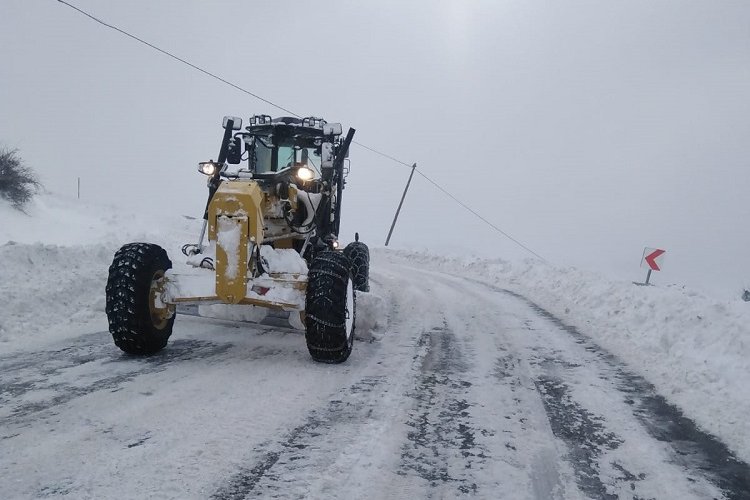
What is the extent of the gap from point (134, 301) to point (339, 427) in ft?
7.77

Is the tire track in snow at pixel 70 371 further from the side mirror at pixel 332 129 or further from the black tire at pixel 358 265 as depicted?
the side mirror at pixel 332 129

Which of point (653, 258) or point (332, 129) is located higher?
point (332, 129)

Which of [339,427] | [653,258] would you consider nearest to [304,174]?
[339,427]

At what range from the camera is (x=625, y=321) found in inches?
280

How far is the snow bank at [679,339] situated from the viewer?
3.95m

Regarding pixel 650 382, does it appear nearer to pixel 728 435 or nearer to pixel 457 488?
pixel 728 435

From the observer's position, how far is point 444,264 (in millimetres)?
18344

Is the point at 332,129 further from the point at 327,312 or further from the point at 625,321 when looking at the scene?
the point at 625,321

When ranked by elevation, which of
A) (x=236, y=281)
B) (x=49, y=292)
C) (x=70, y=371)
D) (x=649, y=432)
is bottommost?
(x=70, y=371)

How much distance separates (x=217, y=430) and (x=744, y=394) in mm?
4160

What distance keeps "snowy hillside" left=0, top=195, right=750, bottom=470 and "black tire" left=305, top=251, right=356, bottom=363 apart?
283 cm

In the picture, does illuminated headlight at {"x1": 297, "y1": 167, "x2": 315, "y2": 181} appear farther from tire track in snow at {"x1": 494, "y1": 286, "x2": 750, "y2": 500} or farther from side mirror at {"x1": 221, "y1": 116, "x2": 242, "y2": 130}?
tire track in snow at {"x1": 494, "y1": 286, "x2": 750, "y2": 500}

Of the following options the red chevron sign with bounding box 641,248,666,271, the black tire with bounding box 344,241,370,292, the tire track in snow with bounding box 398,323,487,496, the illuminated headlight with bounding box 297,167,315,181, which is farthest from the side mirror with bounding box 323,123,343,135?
the red chevron sign with bounding box 641,248,666,271

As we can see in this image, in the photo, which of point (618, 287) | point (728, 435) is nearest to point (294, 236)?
point (728, 435)
